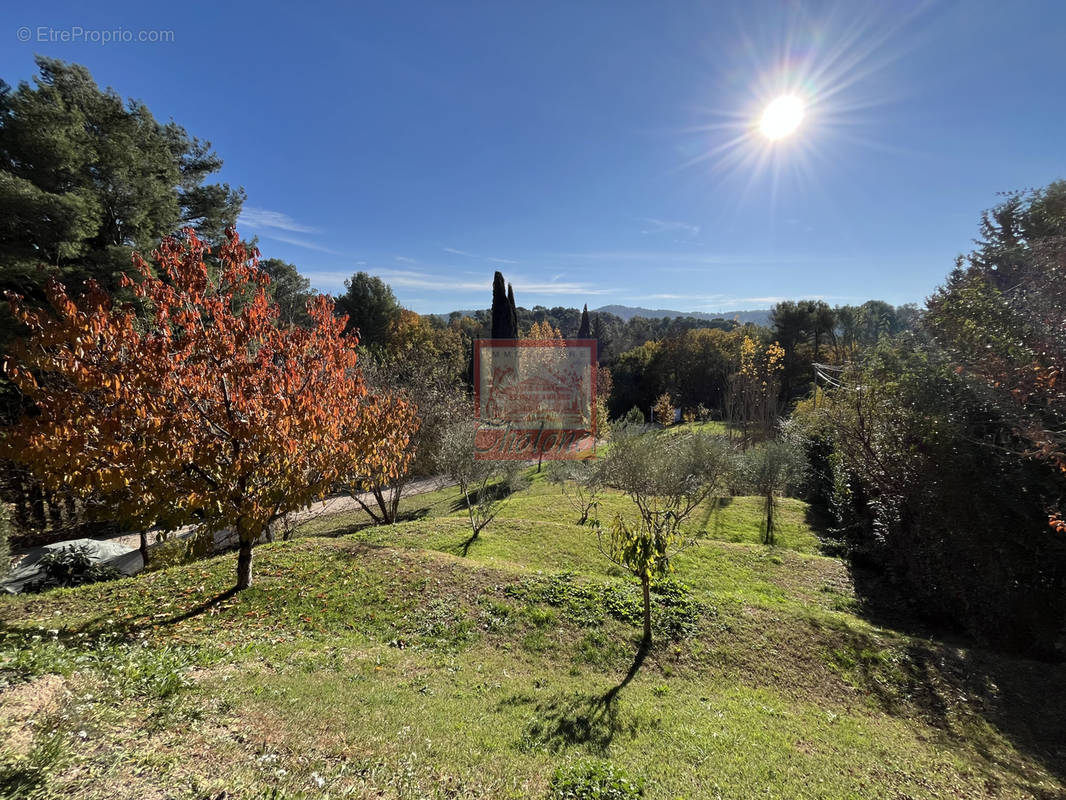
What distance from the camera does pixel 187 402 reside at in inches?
225

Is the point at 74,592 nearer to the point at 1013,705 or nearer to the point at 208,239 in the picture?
the point at 1013,705

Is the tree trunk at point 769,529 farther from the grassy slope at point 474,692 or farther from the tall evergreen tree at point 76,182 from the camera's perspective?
the tall evergreen tree at point 76,182

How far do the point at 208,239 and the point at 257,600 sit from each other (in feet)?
60.5

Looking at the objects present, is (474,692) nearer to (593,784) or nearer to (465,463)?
(593,784)

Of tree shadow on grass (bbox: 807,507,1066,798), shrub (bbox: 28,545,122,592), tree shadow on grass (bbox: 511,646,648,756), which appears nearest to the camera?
tree shadow on grass (bbox: 511,646,648,756)

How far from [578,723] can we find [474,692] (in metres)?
1.36

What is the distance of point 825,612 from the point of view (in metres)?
7.70

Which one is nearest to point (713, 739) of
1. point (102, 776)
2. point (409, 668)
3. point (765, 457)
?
point (409, 668)

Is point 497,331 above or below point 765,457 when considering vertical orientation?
above

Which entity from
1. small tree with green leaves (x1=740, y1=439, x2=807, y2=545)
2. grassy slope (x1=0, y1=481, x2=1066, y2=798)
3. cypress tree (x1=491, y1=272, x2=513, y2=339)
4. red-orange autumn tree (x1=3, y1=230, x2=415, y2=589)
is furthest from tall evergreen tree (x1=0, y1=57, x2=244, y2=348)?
cypress tree (x1=491, y1=272, x2=513, y2=339)

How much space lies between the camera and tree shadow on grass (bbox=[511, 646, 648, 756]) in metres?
4.39

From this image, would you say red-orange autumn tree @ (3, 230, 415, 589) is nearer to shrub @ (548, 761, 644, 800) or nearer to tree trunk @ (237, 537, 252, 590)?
tree trunk @ (237, 537, 252, 590)

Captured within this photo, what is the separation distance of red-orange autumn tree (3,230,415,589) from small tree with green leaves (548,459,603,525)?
1038 centimetres

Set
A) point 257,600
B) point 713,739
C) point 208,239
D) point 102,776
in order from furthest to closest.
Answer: point 208,239, point 257,600, point 713,739, point 102,776
